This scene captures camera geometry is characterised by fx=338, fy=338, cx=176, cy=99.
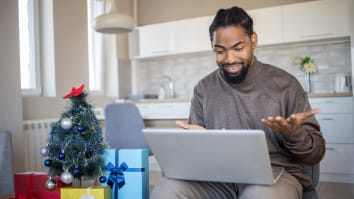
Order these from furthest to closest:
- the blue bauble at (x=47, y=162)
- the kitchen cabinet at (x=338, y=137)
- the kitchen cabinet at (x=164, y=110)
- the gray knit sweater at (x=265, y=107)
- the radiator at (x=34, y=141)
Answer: the kitchen cabinet at (x=164, y=110)
the kitchen cabinet at (x=338, y=137)
the radiator at (x=34, y=141)
the blue bauble at (x=47, y=162)
the gray knit sweater at (x=265, y=107)

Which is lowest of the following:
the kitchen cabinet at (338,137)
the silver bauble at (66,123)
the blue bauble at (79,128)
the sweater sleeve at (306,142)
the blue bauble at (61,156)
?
the kitchen cabinet at (338,137)

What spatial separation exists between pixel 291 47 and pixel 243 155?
11.1ft

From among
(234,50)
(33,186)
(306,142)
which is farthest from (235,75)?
(33,186)

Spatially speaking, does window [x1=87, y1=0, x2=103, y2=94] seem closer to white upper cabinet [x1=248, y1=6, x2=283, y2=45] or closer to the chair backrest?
the chair backrest

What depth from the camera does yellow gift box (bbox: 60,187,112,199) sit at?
1182 millimetres

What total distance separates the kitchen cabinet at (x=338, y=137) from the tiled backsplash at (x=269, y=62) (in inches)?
23.9

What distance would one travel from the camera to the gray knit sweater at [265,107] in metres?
1.16

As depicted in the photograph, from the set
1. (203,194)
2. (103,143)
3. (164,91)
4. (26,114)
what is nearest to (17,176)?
(103,143)

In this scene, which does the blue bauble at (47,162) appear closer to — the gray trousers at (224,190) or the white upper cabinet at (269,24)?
the gray trousers at (224,190)

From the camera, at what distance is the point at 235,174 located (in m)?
1.02

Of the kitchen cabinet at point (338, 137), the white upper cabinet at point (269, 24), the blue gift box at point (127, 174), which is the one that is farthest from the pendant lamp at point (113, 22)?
the kitchen cabinet at point (338, 137)

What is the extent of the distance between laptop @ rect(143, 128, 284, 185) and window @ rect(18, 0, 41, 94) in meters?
2.73

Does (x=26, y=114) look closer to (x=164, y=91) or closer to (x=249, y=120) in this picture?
(x=164, y=91)

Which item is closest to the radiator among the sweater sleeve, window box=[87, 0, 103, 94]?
window box=[87, 0, 103, 94]
